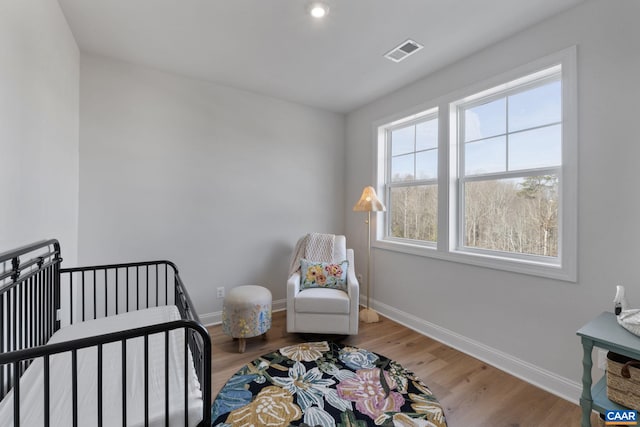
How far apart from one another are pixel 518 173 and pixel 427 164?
34.9 inches

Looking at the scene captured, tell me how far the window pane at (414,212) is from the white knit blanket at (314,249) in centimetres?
81

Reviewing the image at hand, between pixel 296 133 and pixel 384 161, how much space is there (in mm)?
1161

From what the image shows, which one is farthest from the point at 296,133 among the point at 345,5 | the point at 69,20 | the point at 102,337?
the point at 102,337

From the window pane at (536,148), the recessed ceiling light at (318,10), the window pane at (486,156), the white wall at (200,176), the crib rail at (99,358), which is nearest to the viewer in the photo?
the crib rail at (99,358)

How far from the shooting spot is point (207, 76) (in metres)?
2.78

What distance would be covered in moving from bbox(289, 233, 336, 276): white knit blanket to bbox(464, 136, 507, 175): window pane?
1.57 meters

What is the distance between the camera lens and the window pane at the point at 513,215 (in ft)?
6.68

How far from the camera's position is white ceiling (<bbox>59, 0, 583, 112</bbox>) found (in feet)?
6.04

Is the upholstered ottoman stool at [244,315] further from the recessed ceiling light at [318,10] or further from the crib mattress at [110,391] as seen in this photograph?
the recessed ceiling light at [318,10]

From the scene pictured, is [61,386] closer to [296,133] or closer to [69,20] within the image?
[69,20]

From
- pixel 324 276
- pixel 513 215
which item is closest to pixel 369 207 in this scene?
pixel 324 276

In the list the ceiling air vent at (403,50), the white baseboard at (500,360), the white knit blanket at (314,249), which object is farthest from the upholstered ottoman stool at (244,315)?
the ceiling air vent at (403,50)

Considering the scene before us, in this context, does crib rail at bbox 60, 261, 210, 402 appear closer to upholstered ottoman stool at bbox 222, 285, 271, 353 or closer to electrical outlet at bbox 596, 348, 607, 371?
upholstered ottoman stool at bbox 222, 285, 271, 353

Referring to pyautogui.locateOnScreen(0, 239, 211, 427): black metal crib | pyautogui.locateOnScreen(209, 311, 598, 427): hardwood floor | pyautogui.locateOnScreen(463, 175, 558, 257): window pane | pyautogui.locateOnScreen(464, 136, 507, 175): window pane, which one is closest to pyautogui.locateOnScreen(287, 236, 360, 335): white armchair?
pyautogui.locateOnScreen(209, 311, 598, 427): hardwood floor
